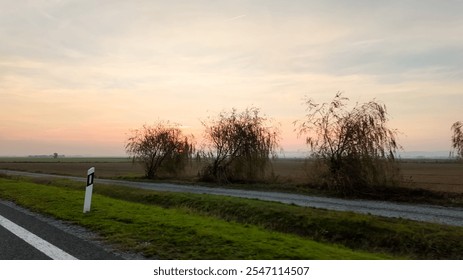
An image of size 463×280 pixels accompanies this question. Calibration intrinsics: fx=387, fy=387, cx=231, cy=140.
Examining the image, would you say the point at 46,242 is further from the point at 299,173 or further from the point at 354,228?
the point at 299,173

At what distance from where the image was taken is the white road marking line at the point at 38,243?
19.5 ft

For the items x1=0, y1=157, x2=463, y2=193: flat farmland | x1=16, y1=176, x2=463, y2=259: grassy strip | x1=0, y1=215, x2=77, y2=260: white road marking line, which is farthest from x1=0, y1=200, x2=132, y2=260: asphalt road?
x1=0, y1=157, x2=463, y2=193: flat farmland

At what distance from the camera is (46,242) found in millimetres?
6910

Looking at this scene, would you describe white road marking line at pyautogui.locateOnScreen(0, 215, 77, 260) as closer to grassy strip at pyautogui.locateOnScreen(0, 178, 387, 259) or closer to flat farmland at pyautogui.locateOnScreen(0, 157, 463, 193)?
grassy strip at pyautogui.locateOnScreen(0, 178, 387, 259)

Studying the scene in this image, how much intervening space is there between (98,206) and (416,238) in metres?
9.41

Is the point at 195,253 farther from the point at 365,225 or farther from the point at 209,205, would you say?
the point at 209,205

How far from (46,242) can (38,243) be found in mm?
138

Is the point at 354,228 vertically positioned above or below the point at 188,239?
below

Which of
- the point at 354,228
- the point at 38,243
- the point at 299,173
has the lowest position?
the point at 354,228

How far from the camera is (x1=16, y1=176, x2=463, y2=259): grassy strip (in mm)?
9984

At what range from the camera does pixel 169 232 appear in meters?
8.05

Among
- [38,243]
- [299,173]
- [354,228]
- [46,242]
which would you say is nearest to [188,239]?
[46,242]

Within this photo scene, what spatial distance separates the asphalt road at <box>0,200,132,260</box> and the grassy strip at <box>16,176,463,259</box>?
6.57 metres
